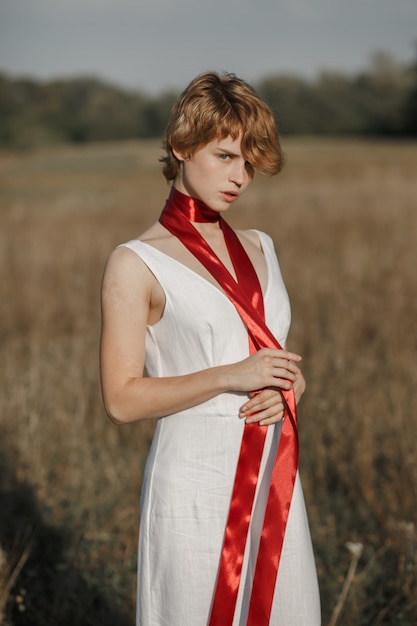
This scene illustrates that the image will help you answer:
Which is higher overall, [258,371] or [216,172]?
[216,172]

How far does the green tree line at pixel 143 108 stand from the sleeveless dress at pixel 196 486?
33109 mm

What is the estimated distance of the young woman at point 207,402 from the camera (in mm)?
1597

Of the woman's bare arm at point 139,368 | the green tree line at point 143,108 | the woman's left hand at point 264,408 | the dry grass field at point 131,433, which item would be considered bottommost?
Result: the dry grass field at point 131,433

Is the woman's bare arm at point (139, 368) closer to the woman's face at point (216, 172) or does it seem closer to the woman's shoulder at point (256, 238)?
the woman's face at point (216, 172)

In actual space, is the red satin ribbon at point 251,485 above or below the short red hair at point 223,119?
below

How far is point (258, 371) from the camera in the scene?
1551 millimetres

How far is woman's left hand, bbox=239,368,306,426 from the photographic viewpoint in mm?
1633

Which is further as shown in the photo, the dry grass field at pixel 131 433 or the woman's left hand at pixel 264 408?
the dry grass field at pixel 131 433

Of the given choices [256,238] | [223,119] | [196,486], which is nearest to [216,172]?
[223,119]

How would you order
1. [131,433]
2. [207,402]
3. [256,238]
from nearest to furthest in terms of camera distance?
[207,402] → [256,238] → [131,433]

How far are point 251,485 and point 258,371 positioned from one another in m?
0.30

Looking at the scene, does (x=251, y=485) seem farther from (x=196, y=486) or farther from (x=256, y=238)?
(x=256, y=238)

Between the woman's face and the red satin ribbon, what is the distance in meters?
0.04

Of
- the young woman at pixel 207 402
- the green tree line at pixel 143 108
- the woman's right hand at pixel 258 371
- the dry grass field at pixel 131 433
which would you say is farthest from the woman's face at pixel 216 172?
the green tree line at pixel 143 108
